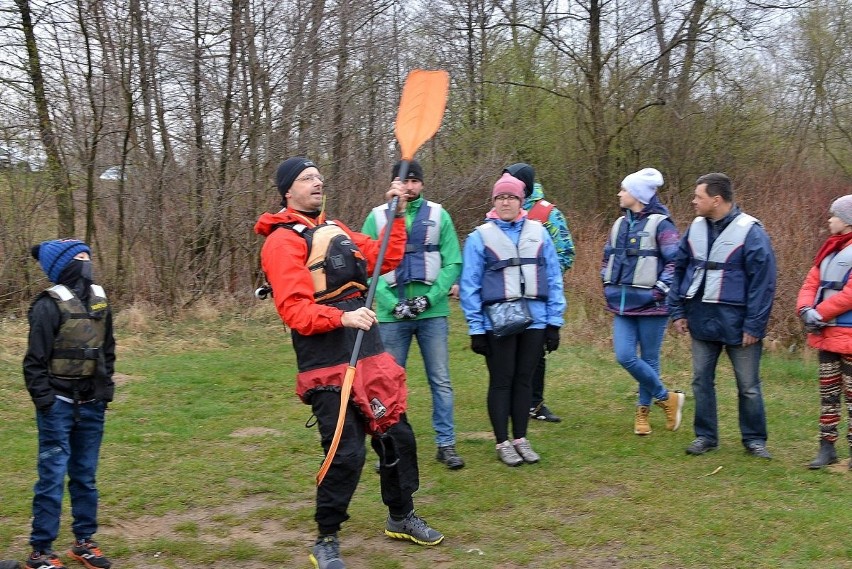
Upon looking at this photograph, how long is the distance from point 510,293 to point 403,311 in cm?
71

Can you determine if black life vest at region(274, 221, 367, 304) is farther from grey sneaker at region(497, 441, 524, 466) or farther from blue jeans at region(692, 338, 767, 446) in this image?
blue jeans at region(692, 338, 767, 446)

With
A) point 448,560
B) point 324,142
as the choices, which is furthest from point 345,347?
point 324,142

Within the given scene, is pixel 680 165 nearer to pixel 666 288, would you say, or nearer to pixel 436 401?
pixel 666 288

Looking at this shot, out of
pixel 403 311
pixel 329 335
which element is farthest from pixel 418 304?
pixel 329 335

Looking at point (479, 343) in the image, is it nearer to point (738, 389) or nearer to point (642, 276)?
point (642, 276)

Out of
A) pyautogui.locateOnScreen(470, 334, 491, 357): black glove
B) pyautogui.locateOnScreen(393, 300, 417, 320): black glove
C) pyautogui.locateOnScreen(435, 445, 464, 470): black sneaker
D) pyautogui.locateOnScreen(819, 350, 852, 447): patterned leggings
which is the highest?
pyautogui.locateOnScreen(393, 300, 417, 320): black glove

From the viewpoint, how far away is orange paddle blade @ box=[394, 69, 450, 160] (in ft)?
16.3

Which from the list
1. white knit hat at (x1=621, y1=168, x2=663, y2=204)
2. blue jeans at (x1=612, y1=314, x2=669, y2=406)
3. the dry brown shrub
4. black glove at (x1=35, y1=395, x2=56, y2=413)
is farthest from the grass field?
the dry brown shrub

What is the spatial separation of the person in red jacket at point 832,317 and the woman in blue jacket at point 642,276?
3.30ft

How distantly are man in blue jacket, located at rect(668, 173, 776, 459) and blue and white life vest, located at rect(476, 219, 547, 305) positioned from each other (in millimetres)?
1057

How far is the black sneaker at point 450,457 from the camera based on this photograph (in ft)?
18.4

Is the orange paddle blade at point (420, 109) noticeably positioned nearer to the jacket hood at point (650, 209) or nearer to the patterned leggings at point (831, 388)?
the jacket hood at point (650, 209)

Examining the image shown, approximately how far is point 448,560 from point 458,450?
1933mm

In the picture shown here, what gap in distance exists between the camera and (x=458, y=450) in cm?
611
